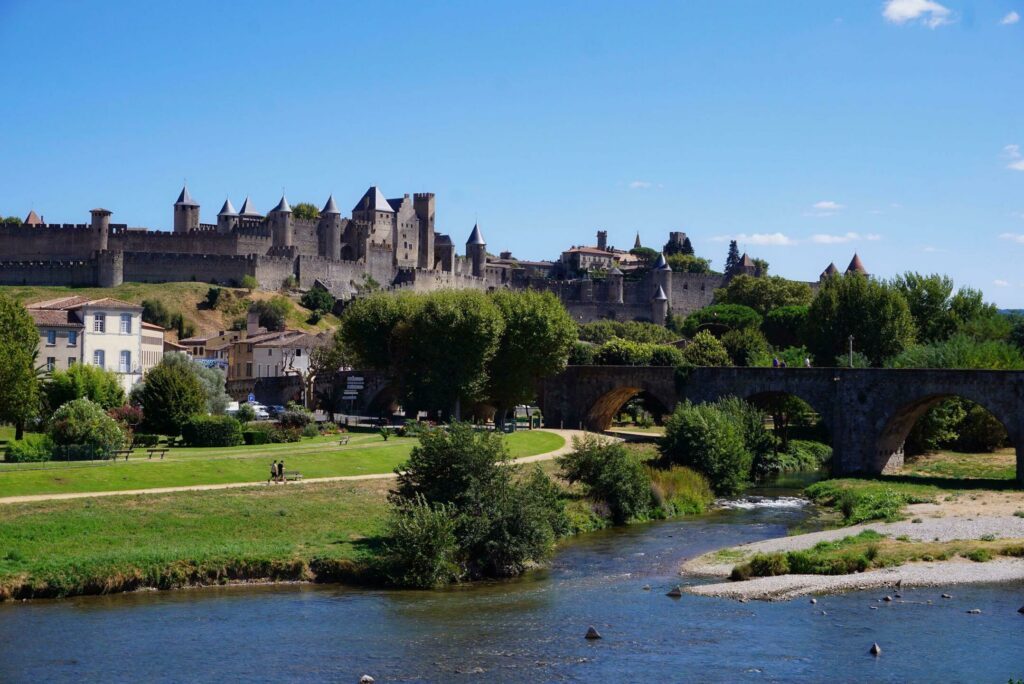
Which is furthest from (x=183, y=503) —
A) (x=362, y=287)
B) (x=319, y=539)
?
(x=362, y=287)

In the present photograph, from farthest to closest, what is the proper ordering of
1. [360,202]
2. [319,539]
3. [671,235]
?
1. [671,235]
2. [360,202]
3. [319,539]

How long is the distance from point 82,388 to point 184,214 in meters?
78.7

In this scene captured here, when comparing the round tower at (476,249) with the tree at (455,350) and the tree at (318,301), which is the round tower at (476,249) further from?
the tree at (455,350)

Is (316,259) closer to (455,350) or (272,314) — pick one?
(272,314)

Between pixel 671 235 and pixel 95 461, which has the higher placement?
pixel 671 235

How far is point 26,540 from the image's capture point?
29641 mm

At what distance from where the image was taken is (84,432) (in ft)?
132

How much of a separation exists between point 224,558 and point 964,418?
38.2 meters

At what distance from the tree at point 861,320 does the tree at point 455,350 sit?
85.0ft

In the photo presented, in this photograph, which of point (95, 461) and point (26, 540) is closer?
point (26, 540)

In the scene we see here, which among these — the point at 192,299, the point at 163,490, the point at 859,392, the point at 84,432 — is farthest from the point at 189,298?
the point at 163,490

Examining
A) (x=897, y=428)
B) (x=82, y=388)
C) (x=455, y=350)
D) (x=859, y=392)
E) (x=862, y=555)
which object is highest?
(x=455, y=350)

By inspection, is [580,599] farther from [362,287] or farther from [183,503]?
[362,287]

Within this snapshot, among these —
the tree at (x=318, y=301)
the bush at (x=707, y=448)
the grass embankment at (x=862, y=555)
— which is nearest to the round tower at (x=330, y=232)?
the tree at (x=318, y=301)
